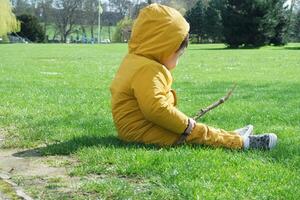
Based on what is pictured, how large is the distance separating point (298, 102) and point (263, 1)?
39343 millimetres

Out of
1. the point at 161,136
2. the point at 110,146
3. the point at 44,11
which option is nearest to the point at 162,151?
the point at 161,136

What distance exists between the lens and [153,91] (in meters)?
4.86

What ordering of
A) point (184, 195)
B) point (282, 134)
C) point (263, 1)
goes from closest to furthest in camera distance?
point (184, 195)
point (282, 134)
point (263, 1)

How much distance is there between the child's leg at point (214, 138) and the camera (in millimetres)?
5016

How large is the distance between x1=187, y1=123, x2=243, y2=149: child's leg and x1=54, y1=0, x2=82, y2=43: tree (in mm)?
88989

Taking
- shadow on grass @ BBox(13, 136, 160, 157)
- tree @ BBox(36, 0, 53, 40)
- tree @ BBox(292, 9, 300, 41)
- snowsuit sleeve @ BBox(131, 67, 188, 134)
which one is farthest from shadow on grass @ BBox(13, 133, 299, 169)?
tree @ BBox(36, 0, 53, 40)

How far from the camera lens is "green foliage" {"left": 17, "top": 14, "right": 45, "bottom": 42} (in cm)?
8406

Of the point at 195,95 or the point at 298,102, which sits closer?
the point at 298,102

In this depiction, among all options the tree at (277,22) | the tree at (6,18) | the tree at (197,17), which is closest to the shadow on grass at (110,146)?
the tree at (6,18)

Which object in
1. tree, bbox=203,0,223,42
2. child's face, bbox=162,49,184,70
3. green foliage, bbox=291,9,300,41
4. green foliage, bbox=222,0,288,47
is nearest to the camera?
child's face, bbox=162,49,184,70

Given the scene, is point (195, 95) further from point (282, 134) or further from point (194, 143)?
point (194, 143)

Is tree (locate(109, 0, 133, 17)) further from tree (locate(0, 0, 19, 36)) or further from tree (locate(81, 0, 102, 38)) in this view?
tree (locate(0, 0, 19, 36))

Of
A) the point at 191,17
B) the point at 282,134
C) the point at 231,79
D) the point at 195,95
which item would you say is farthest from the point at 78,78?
the point at 191,17

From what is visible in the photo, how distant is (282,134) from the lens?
602 centimetres
